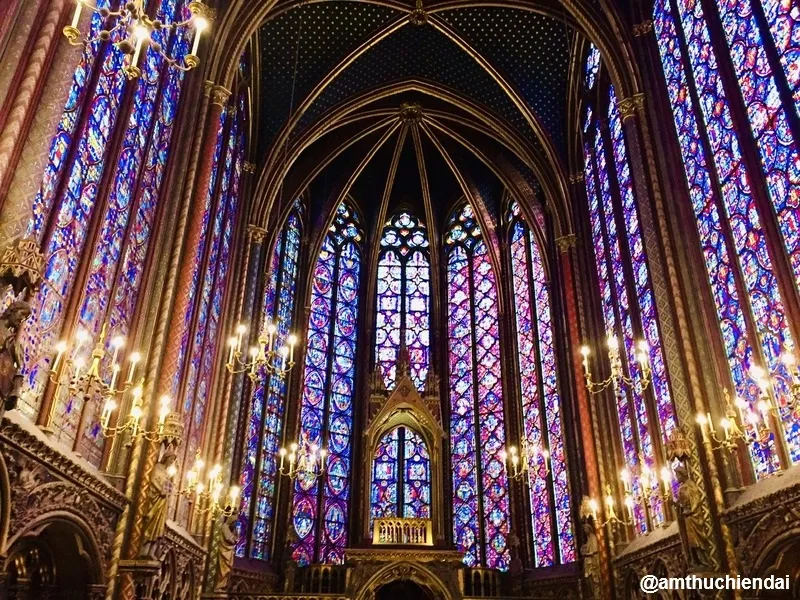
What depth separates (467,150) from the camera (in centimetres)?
2680

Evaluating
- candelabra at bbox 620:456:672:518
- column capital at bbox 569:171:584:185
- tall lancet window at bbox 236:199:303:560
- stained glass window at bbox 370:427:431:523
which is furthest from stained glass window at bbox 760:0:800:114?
tall lancet window at bbox 236:199:303:560

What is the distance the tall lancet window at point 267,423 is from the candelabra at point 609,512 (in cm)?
939

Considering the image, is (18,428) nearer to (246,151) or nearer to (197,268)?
(197,268)

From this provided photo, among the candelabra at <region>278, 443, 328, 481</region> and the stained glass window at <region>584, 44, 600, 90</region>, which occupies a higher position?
the stained glass window at <region>584, 44, 600, 90</region>

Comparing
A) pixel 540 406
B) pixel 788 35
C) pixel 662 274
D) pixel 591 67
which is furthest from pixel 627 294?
pixel 591 67

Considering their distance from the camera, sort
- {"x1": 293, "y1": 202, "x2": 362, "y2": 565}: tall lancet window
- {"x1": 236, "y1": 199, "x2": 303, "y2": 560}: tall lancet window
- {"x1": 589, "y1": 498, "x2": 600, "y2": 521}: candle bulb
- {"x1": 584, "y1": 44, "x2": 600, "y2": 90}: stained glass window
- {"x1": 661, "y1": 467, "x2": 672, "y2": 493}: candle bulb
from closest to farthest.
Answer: {"x1": 661, "y1": 467, "x2": 672, "y2": 493}: candle bulb < {"x1": 589, "y1": 498, "x2": 600, "y2": 521}: candle bulb < {"x1": 584, "y1": 44, "x2": 600, "y2": 90}: stained glass window < {"x1": 236, "y1": 199, "x2": 303, "y2": 560}: tall lancet window < {"x1": 293, "y1": 202, "x2": 362, "y2": 565}: tall lancet window

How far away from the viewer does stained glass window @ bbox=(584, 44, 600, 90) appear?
2011 centimetres

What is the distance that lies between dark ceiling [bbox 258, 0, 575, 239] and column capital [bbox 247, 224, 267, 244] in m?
2.39

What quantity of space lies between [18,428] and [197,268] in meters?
8.28

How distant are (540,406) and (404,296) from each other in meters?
7.53

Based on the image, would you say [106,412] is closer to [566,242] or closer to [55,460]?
[55,460]

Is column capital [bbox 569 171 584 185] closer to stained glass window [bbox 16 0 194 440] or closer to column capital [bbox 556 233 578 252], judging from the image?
column capital [bbox 556 233 578 252]

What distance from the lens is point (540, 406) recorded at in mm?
22125

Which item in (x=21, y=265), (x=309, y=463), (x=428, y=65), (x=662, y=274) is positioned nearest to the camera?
(x=21, y=265)
